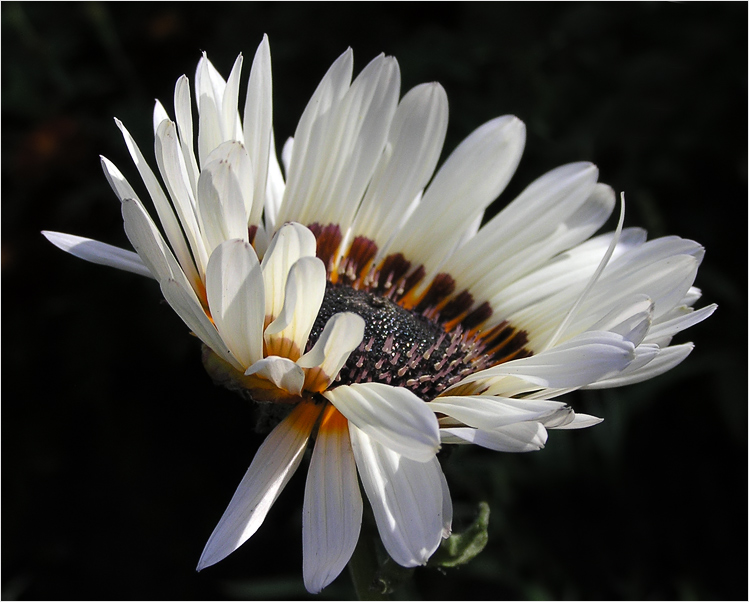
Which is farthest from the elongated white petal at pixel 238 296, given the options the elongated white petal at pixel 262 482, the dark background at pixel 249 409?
the dark background at pixel 249 409

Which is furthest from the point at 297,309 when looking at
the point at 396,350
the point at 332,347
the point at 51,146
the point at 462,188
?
the point at 51,146

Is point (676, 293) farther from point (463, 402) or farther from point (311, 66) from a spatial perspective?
point (311, 66)

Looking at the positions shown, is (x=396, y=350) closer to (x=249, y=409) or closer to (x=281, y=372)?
(x=281, y=372)

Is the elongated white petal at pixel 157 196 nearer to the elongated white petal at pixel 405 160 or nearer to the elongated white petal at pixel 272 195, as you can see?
the elongated white petal at pixel 272 195

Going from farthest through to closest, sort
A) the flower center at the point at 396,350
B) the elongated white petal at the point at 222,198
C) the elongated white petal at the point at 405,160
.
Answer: the elongated white petal at the point at 405,160 < the flower center at the point at 396,350 < the elongated white petal at the point at 222,198

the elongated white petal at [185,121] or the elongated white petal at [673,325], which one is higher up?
the elongated white petal at [673,325]

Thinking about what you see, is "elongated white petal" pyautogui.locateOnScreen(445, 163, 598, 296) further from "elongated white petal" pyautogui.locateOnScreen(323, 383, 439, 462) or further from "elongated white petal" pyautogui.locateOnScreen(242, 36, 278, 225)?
"elongated white petal" pyautogui.locateOnScreen(323, 383, 439, 462)

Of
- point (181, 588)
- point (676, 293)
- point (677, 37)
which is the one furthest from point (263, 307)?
point (677, 37)
